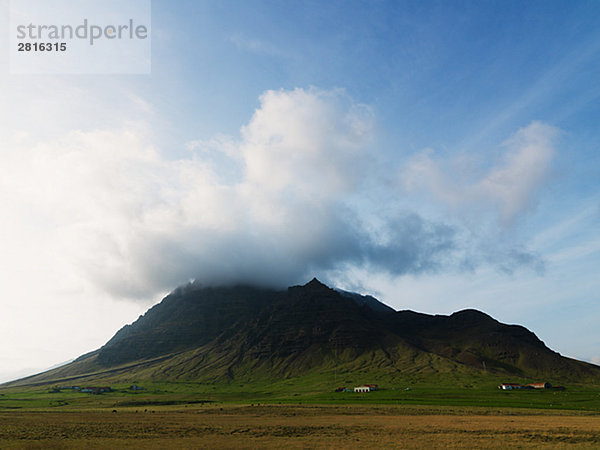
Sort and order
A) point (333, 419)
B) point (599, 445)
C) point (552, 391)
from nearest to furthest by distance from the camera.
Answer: point (599, 445)
point (333, 419)
point (552, 391)

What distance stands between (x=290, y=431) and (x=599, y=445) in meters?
43.4

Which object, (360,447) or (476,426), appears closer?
(360,447)

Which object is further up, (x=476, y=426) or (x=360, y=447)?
(x=360, y=447)

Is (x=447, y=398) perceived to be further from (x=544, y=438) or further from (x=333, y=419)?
(x=544, y=438)

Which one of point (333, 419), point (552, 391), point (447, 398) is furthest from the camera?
point (552, 391)

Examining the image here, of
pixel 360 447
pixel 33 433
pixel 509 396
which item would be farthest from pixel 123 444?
pixel 509 396

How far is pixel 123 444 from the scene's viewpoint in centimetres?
5822

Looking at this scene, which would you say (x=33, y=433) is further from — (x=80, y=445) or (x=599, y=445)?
(x=599, y=445)

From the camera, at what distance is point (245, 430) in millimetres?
72562

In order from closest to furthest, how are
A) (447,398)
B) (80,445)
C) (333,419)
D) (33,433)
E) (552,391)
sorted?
(80,445), (33,433), (333,419), (447,398), (552,391)

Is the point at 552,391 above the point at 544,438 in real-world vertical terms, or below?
below

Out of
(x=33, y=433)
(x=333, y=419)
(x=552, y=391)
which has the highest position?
(x=33, y=433)

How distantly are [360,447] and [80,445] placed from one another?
125 ft

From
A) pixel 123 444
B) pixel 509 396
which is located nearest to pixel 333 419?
pixel 123 444
